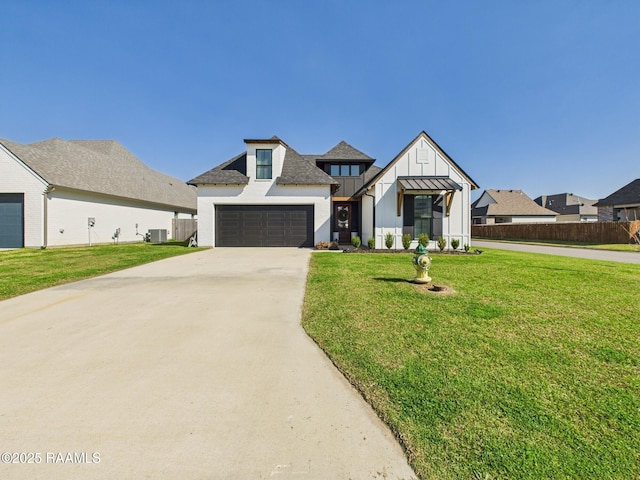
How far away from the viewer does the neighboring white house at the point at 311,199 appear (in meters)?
14.3

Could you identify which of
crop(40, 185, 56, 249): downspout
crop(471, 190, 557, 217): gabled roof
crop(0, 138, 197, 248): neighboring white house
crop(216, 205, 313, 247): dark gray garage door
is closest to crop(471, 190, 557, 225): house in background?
crop(471, 190, 557, 217): gabled roof

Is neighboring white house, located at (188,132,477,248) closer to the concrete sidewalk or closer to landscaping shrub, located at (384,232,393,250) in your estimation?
landscaping shrub, located at (384,232,393,250)

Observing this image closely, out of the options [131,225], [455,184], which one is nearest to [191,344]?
[455,184]

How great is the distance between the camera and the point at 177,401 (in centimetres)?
255

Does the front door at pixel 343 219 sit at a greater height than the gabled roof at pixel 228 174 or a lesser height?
lesser

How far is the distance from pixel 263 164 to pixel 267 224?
3583mm

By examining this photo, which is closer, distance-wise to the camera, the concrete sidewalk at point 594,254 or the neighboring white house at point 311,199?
the concrete sidewalk at point 594,254

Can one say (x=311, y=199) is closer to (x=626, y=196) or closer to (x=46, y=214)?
(x=46, y=214)

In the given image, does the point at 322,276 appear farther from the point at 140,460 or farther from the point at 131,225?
the point at 131,225

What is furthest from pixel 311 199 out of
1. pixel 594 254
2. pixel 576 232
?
pixel 576 232

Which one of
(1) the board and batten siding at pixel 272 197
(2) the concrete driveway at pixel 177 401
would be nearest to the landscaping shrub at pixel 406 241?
(1) the board and batten siding at pixel 272 197

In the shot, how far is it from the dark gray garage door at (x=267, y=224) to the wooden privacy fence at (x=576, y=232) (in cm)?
2238

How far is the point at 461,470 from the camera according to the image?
5.90 feet

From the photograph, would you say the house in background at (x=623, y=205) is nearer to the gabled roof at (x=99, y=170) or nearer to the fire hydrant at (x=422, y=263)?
the fire hydrant at (x=422, y=263)
